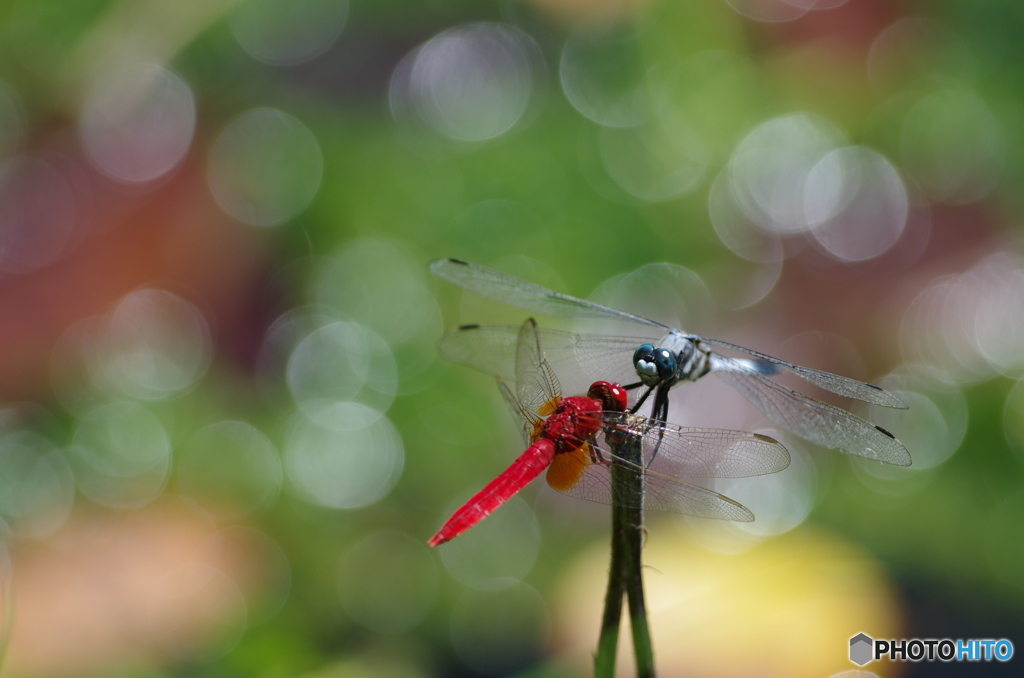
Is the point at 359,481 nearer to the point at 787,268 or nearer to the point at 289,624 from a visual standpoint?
the point at 289,624

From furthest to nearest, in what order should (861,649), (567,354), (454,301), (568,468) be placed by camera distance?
(454,301)
(861,649)
(567,354)
(568,468)

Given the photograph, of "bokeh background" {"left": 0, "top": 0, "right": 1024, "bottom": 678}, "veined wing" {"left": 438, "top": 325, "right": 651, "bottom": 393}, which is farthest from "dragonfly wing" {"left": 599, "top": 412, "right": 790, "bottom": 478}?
"bokeh background" {"left": 0, "top": 0, "right": 1024, "bottom": 678}

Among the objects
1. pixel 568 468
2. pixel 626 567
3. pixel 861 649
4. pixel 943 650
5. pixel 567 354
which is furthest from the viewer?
pixel 943 650

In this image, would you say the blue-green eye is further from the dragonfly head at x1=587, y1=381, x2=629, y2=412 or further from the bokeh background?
the bokeh background

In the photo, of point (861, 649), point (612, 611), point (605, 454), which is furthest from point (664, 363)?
point (861, 649)

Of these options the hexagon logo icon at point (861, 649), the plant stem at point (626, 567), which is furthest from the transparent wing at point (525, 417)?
the hexagon logo icon at point (861, 649)

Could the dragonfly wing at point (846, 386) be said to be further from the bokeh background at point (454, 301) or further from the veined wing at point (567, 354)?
the bokeh background at point (454, 301)

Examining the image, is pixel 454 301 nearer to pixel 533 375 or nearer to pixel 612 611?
pixel 533 375
